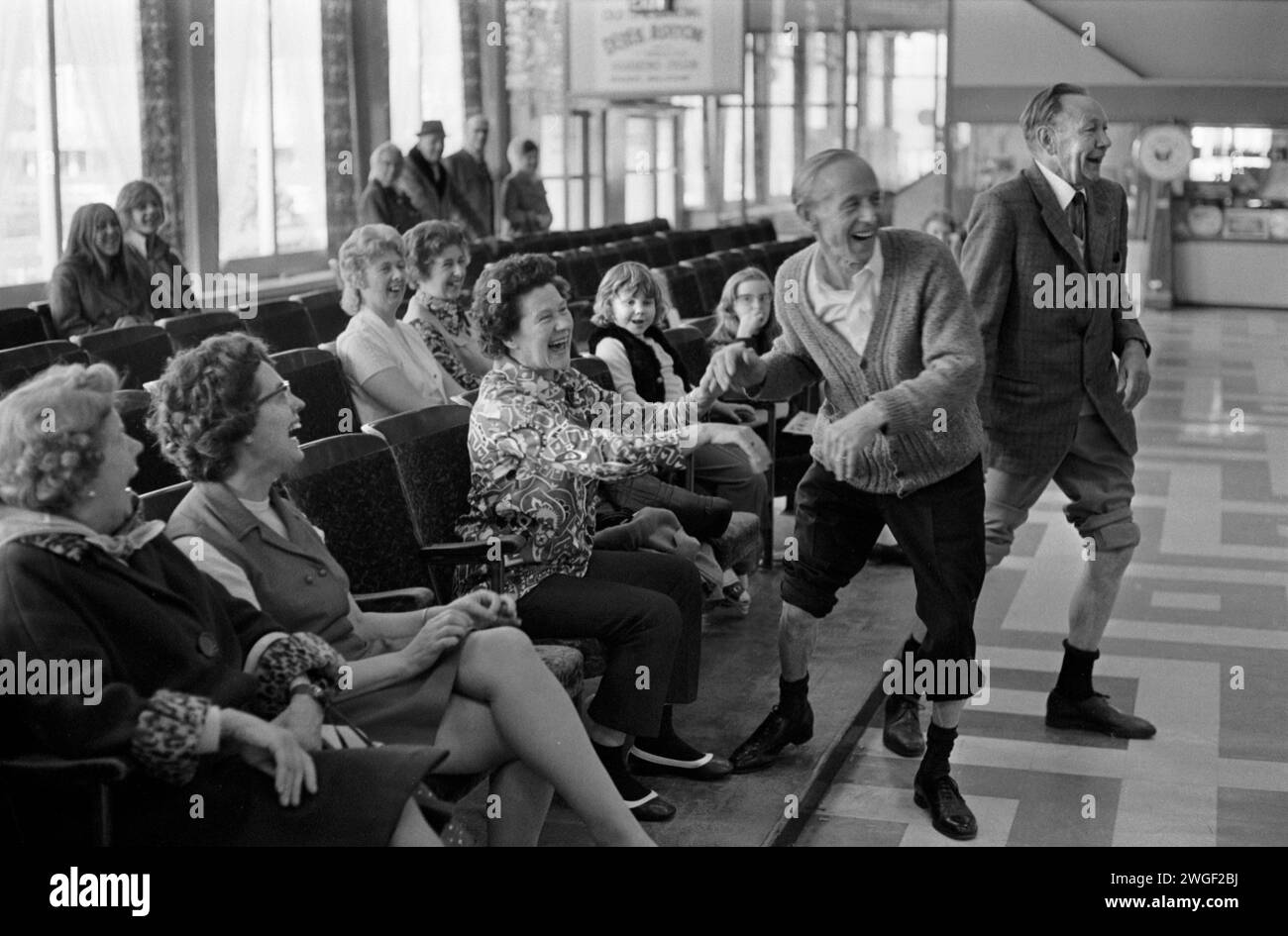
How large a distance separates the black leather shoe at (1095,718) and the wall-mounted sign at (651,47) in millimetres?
8381

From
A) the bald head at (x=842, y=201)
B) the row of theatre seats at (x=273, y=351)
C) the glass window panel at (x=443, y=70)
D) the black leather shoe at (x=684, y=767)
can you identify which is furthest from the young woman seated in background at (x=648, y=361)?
the glass window panel at (x=443, y=70)

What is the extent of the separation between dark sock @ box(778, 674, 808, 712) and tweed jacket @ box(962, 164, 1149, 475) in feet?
2.44

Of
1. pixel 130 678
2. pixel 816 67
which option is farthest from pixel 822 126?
pixel 130 678

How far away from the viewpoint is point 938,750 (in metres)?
3.56

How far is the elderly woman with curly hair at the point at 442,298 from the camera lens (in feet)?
17.6

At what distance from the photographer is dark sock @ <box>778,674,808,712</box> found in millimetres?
3734

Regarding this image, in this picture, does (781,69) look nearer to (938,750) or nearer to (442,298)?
(442,298)

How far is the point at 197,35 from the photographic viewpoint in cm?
945

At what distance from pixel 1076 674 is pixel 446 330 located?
2400 millimetres

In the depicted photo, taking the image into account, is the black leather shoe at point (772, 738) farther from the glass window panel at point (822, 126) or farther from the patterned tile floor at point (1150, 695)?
the glass window panel at point (822, 126)

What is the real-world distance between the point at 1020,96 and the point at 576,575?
45.9 feet

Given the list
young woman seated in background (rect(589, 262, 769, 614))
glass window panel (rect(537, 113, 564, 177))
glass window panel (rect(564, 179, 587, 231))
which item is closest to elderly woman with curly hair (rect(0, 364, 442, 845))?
young woman seated in background (rect(589, 262, 769, 614))
